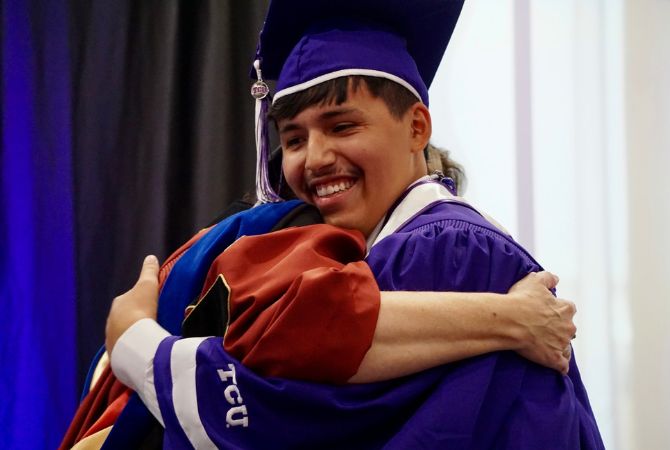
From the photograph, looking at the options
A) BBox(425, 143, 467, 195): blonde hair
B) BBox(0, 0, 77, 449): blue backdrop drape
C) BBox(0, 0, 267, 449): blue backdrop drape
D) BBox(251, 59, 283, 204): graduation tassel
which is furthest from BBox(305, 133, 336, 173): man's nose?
BBox(0, 0, 77, 449): blue backdrop drape

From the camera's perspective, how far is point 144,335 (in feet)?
2.95

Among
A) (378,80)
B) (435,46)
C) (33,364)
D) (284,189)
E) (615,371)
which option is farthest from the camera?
(615,371)

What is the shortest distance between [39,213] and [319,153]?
4.01 ft

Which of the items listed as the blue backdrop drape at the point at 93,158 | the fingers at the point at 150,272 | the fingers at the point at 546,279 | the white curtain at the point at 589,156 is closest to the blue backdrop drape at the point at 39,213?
the blue backdrop drape at the point at 93,158

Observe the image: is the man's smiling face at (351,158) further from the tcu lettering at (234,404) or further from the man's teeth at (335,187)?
the tcu lettering at (234,404)

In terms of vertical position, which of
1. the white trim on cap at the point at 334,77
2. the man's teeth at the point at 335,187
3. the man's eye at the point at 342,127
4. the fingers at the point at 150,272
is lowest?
the fingers at the point at 150,272

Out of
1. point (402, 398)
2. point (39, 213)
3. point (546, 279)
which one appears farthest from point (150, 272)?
point (39, 213)

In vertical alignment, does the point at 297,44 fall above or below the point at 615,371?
above

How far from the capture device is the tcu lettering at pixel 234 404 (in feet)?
2.54

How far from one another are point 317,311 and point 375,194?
39 cm

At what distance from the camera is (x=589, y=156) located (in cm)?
227

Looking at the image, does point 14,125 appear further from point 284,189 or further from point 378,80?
point 378,80

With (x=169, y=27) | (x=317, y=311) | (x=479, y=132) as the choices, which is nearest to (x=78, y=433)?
(x=317, y=311)

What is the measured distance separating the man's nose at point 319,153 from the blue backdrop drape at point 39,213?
114 cm
